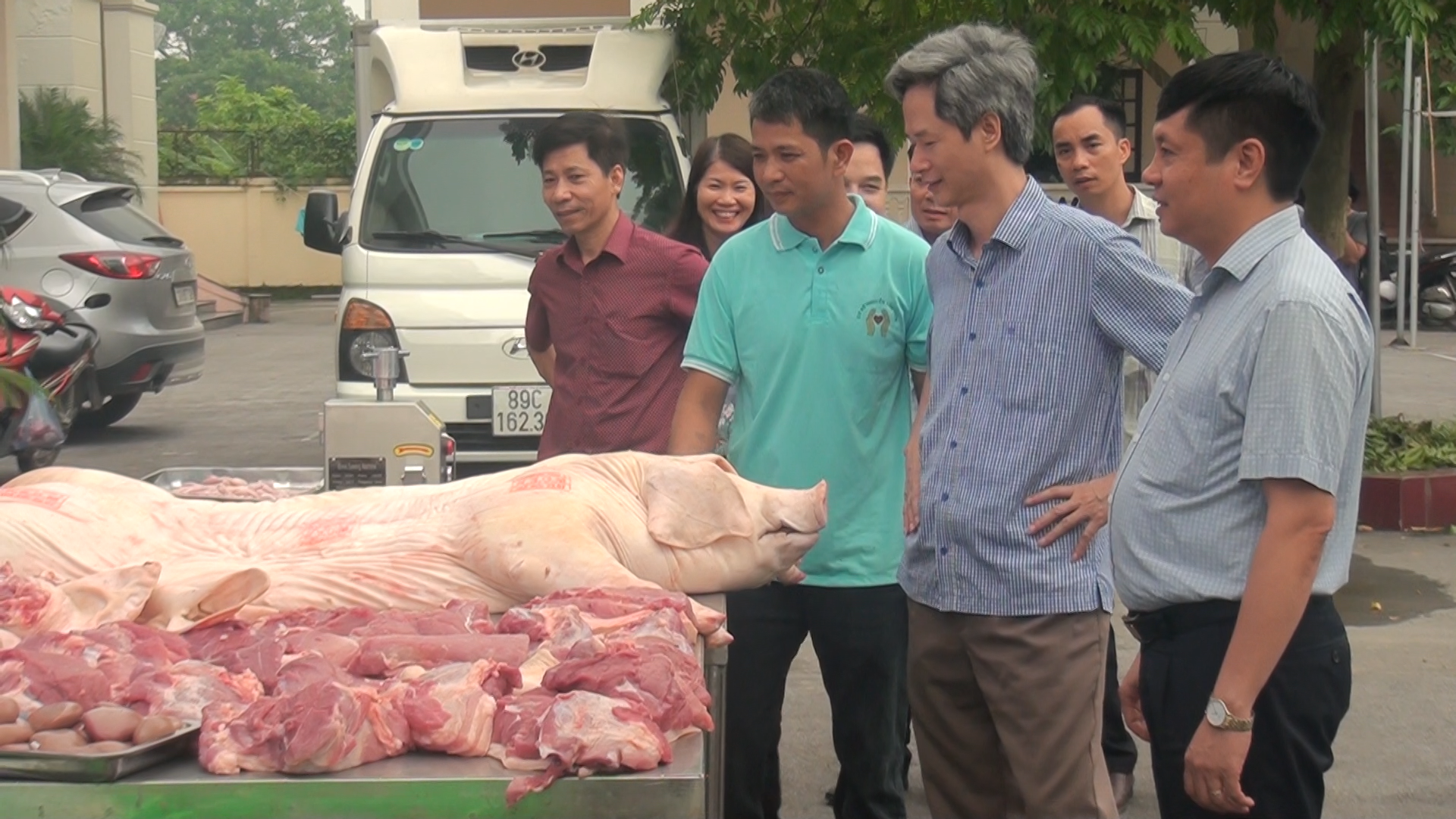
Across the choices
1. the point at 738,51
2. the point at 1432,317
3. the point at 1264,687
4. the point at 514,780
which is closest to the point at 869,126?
the point at 1264,687

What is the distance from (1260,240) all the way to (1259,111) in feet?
0.70

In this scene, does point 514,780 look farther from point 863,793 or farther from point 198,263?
point 198,263

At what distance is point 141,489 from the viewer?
388cm

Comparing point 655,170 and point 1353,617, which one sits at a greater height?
point 655,170

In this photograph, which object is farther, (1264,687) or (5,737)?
(1264,687)

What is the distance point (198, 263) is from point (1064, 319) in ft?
91.4

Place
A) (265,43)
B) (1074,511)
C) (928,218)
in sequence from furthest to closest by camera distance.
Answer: (265,43) → (928,218) → (1074,511)

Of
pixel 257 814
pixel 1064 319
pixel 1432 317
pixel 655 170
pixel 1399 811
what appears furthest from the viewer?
pixel 1432 317

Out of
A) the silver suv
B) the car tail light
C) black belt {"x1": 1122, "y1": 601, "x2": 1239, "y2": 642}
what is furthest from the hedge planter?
the car tail light

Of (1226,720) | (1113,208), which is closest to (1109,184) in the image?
(1113,208)

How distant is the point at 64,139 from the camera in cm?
2197

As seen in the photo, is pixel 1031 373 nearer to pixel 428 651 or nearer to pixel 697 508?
pixel 697 508

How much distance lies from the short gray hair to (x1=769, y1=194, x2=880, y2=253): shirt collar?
20.3 inches

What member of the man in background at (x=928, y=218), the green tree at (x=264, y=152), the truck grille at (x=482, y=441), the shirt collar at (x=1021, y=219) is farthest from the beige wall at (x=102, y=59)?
the shirt collar at (x=1021, y=219)
